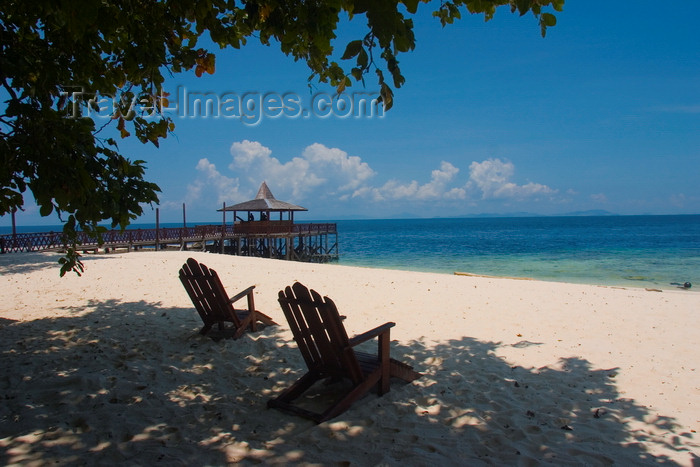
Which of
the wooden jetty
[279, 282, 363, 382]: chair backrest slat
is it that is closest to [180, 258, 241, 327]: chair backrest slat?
[279, 282, 363, 382]: chair backrest slat

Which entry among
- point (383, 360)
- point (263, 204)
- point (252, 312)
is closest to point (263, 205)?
point (263, 204)

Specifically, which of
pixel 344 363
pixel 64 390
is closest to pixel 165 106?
pixel 64 390

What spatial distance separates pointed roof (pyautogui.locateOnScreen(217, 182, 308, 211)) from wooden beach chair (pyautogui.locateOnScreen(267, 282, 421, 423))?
27.8 m

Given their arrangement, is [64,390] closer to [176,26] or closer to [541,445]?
[176,26]

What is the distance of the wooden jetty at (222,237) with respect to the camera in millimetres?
21656

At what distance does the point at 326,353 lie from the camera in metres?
3.62

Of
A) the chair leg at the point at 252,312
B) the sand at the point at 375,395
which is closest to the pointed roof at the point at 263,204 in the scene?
the sand at the point at 375,395

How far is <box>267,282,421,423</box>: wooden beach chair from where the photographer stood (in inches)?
135

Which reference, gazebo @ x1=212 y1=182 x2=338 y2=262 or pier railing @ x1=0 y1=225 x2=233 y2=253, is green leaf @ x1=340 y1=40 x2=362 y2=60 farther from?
gazebo @ x1=212 y1=182 x2=338 y2=262

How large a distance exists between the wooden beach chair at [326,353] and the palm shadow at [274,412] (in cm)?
12

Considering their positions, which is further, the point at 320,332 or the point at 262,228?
the point at 262,228

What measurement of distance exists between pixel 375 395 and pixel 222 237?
1062 inches

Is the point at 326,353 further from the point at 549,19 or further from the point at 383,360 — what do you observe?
the point at 549,19

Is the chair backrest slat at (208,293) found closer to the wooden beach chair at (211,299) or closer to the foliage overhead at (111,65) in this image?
the wooden beach chair at (211,299)
